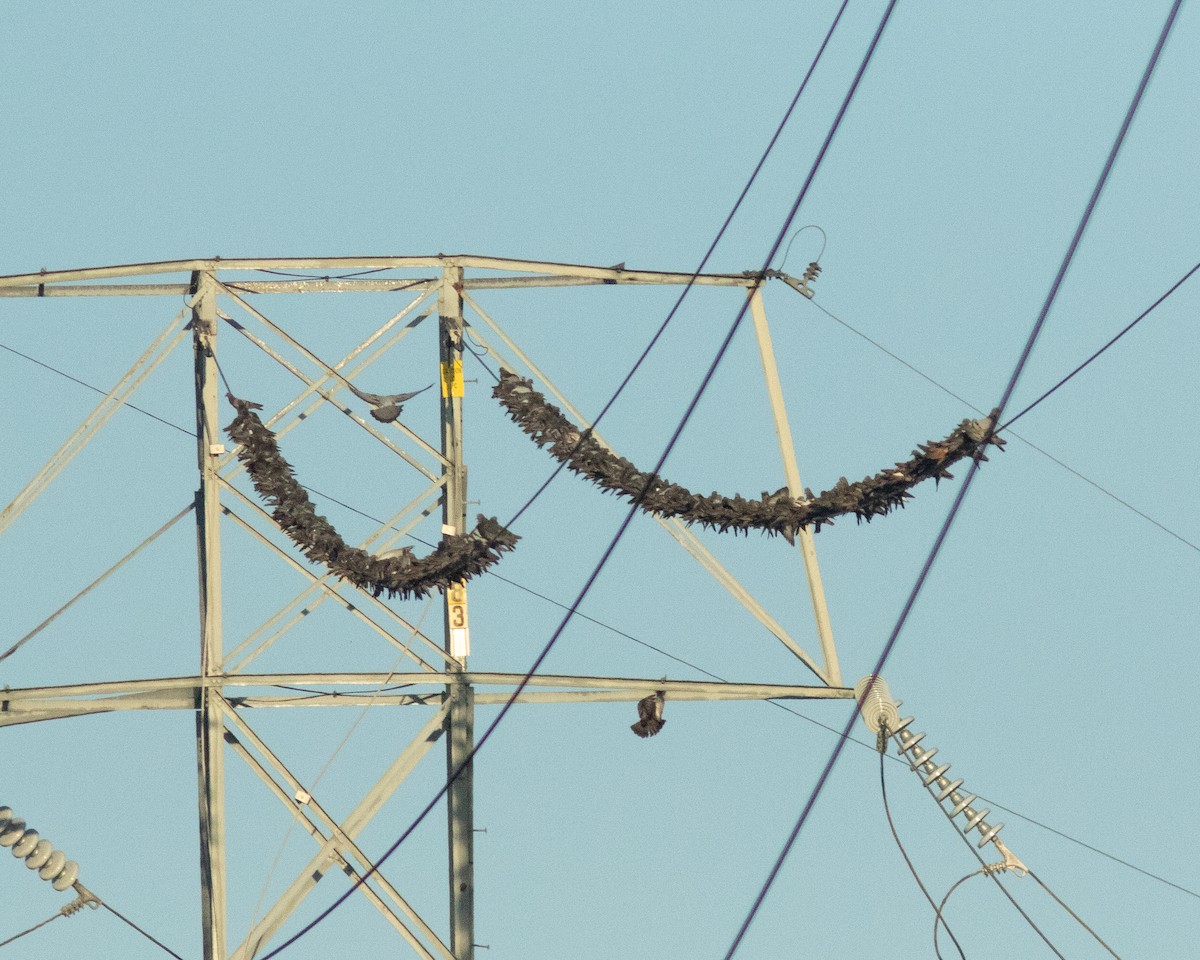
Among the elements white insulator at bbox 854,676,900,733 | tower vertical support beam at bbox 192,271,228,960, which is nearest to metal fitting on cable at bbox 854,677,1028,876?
white insulator at bbox 854,676,900,733

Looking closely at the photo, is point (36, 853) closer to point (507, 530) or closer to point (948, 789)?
point (507, 530)

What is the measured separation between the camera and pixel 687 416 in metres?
18.2

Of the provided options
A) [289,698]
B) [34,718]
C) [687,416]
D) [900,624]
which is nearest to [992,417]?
[687,416]

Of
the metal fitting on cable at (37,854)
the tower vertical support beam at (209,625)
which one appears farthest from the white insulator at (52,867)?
the tower vertical support beam at (209,625)

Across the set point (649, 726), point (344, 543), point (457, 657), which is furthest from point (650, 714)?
point (344, 543)

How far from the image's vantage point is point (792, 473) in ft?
75.8

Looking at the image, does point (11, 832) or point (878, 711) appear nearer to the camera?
point (878, 711)

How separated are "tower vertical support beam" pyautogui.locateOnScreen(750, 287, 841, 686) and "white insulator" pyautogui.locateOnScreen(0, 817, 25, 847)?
22.6 ft

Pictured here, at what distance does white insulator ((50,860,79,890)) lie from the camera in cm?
2178

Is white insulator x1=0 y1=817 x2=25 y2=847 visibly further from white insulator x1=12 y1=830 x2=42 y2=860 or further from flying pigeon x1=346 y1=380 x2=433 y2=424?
flying pigeon x1=346 y1=380 x2=433 y2=424

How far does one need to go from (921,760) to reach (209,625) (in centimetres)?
634

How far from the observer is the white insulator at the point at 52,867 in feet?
71.2

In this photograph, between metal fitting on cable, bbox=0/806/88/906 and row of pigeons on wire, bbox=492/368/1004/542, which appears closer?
row of pigeons on wire, bbox=492/368/1004/542

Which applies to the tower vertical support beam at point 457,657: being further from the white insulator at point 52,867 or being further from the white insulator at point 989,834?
the white insulator at point 989,834
